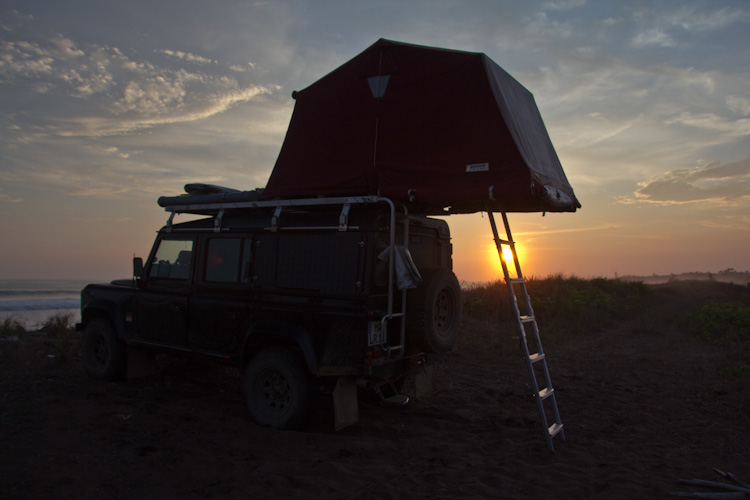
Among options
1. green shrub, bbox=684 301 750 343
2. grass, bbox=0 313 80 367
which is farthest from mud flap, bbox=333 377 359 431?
green shrub, bbox=684 301 750 343

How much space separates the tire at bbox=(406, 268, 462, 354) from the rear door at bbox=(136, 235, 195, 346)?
287 cm

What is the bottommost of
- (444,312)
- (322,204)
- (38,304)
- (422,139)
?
(38,304)

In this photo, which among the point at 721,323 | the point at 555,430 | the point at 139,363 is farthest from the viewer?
the point at 721,323

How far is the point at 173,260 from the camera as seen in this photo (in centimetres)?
650

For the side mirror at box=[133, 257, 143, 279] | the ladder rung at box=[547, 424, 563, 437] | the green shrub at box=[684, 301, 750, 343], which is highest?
the side mirror at box=[133, 257, 143, 279]

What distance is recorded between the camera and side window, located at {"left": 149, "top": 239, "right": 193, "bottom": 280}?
6336mm

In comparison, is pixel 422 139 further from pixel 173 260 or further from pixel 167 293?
pixel 167 293

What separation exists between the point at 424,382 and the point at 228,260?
2671 millimetres

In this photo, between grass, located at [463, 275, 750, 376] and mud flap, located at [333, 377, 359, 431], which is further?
grass, located at [463, 275, 750, 376]

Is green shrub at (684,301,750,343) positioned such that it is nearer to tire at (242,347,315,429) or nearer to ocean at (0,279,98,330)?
tire at (242,347,315,429)

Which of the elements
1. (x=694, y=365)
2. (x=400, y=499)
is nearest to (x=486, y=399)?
(x=400, y=499)

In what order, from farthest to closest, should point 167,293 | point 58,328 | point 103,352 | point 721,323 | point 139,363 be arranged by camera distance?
1. point 721,323
2. point 58,328
3. point 103,352
4. point 139,363
5. point 167,293

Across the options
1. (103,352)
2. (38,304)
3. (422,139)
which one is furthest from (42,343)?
(38,304)

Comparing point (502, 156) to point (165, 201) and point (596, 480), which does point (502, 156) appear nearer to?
point (596, 480)
